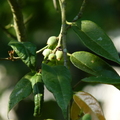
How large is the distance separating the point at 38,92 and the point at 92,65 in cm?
18

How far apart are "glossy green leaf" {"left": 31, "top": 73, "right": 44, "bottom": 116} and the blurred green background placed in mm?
1173

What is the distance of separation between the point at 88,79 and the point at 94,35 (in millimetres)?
161

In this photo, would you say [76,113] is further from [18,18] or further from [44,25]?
[44,25]

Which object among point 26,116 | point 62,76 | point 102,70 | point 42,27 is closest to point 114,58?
point 102,70

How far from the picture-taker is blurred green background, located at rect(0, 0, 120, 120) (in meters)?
2.23

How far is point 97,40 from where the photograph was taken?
0.98m

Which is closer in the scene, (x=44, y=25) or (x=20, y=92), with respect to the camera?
(x=20, y=92)

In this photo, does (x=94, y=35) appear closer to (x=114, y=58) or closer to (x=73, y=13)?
(x=114, y=58)

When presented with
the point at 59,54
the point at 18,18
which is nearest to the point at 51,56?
the point at 59,54

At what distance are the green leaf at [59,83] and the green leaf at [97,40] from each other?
120mm

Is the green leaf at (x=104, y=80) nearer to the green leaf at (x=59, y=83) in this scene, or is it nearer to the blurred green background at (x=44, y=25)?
the green leaf at (x=59, y=83)

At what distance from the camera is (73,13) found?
229cm

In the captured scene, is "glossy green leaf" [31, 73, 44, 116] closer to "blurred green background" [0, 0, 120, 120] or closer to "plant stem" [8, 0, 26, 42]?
"plant stem" [8, 0, 26, 42]

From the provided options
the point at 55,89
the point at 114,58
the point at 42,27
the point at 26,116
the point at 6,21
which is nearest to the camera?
the point at 55,89
